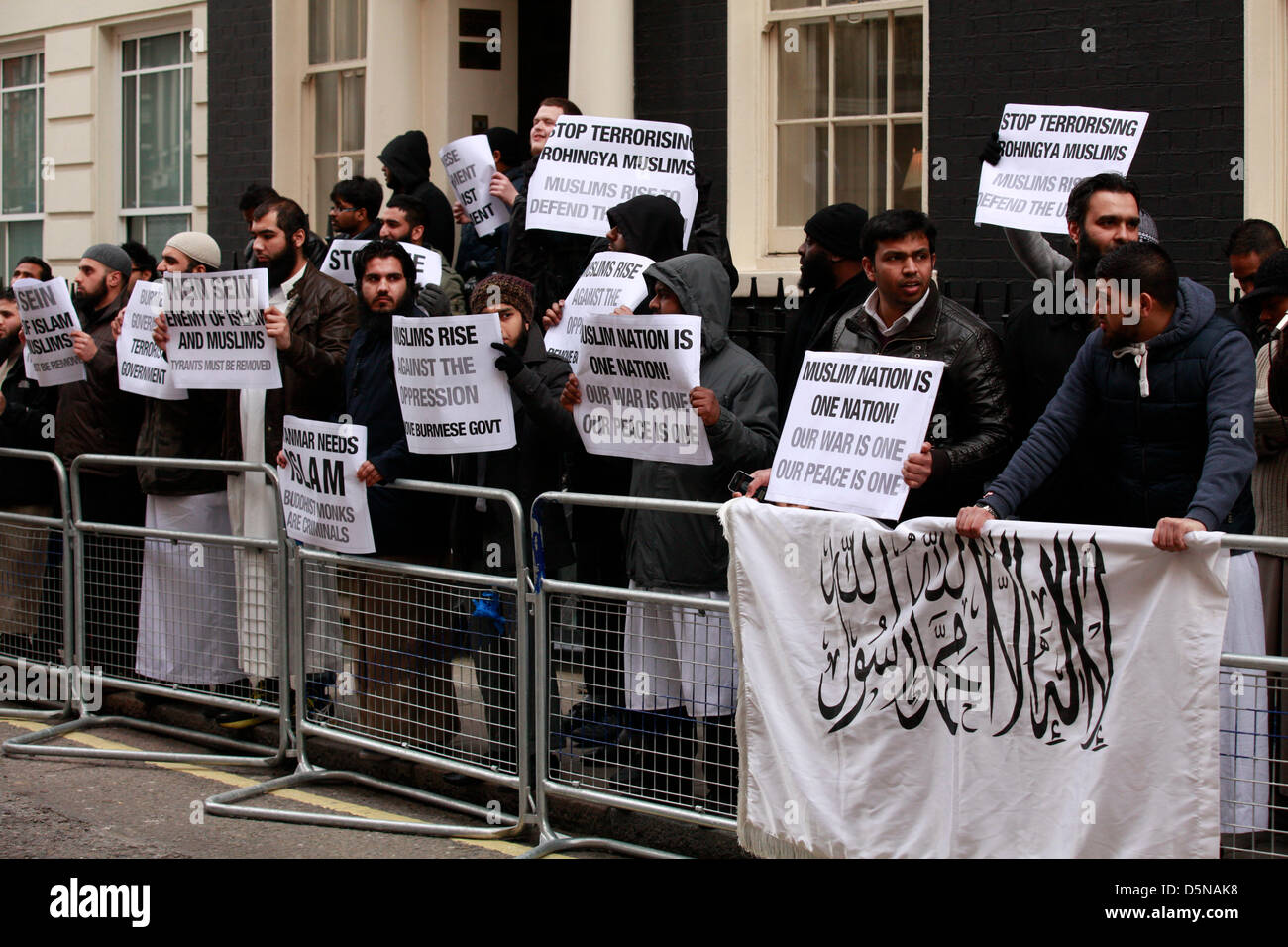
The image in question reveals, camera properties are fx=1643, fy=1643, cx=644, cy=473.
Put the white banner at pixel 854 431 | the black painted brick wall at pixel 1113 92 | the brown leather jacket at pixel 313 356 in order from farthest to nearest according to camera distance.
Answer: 1. the black painted brick wall at pixel 1113 92
2. the brown leather jacket at pixel 313 356
3. the white banner at pixel 854 431

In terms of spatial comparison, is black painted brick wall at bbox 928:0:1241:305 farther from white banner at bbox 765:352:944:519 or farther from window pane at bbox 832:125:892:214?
white banner at bbox 765:352:944:519

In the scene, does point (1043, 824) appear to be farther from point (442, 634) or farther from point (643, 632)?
point (442, 634)

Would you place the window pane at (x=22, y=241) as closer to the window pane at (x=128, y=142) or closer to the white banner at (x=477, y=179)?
the window pane at (x=128, y=142)

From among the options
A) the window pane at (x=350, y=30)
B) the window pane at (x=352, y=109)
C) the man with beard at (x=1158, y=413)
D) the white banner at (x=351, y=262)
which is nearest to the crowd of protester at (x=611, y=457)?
the man with beard at (x=1158, y=413)

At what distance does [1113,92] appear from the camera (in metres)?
8.57

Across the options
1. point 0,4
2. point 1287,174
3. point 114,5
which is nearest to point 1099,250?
point 1287,174

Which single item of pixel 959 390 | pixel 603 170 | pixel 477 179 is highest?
pixel 477 179

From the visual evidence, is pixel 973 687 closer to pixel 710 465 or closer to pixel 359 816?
pixel 710 465

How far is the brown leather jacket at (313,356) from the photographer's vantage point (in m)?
7.84

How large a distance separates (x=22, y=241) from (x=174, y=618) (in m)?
10.6

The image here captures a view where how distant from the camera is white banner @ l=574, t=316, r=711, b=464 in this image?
6090 millimetres

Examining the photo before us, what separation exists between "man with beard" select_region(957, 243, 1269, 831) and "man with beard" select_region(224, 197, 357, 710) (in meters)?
3.46

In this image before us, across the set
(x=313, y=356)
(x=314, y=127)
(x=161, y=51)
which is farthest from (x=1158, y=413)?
(x=161, y=51)

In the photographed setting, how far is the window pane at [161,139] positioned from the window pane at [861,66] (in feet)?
24.8
